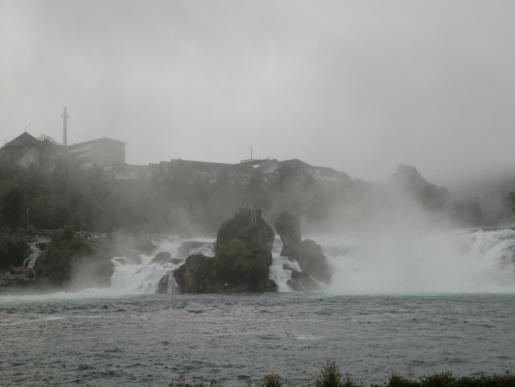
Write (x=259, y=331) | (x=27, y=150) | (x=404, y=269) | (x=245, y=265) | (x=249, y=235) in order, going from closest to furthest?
(x=259, y=331), (x=245, y=265), (x=249, y=235), (x=404, y=269), (x=27, y=150)

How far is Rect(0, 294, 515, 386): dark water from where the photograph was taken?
921 inches

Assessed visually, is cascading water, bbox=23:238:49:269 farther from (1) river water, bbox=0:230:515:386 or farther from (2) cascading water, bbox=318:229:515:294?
(2) cascading water, bbox=318:229:515:294

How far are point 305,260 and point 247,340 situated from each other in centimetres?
3379

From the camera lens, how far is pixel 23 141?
388ft

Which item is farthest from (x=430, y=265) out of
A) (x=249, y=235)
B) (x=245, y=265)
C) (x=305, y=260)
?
(x=245, y=265)

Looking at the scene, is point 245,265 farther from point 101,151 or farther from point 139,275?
point 101,151

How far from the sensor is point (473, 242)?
214 feet

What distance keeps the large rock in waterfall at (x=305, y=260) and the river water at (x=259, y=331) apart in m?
1.86

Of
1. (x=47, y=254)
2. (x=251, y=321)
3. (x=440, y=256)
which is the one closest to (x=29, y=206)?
(x=47, y=254)

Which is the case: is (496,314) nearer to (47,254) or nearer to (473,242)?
(473,242)

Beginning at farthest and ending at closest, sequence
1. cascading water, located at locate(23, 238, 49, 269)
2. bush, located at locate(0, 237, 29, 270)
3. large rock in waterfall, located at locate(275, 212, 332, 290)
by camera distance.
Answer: cascading water, located at locate(23, 238, 49, 269), bush, located at locate(0, 237, 29, 270), large rock in waterfall, located at locate(275, 212, 332, 290)

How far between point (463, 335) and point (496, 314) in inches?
329

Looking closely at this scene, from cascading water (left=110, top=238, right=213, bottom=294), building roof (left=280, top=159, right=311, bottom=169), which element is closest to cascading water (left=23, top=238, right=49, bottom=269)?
cascading water (left=110, top=238, right=213, bottom=294)

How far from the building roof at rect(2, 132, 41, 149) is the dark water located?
2930 inches
